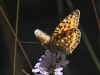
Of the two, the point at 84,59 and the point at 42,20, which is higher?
the point at 42,20

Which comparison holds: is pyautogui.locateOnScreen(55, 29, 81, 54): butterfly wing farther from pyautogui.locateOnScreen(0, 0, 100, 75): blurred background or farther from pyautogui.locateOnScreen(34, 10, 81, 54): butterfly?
pyautogui.locateOnScreen(0, 0, 100, 75): blurred background

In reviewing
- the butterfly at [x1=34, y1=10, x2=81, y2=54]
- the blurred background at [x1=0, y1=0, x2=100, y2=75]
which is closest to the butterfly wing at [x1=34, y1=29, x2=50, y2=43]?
the butterfly at [x1=34, y1=10, x2=81, y2=54]

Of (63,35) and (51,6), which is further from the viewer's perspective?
(51,6)

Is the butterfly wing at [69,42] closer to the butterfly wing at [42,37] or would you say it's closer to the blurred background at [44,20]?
the butterfly wing at [42,37]

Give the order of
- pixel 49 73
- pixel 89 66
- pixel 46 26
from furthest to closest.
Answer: pixel 46 26, pixel 89 66, pixel 49 73

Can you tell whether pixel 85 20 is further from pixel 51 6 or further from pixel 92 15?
pixel 51 6

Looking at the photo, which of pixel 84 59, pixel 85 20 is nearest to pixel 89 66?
pixel 84 59

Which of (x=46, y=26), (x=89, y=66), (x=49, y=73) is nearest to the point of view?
(x=49, y=73)
